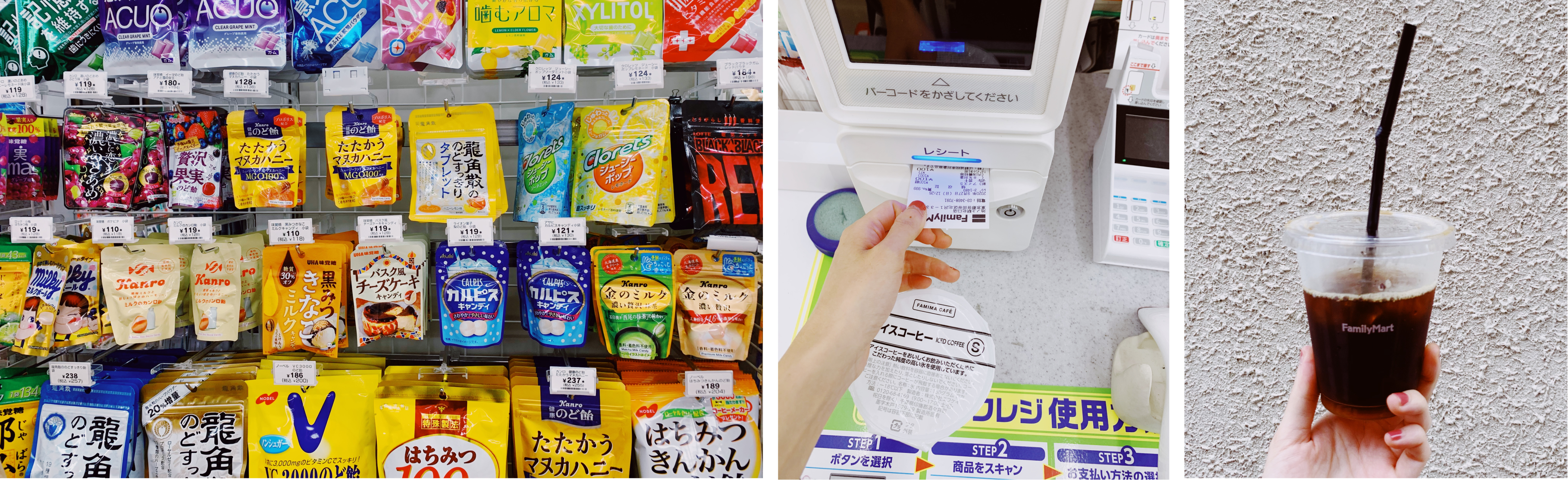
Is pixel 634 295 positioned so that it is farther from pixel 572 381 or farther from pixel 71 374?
pixel 71 374

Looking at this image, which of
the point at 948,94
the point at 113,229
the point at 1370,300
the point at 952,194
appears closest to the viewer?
the point at 1370,300

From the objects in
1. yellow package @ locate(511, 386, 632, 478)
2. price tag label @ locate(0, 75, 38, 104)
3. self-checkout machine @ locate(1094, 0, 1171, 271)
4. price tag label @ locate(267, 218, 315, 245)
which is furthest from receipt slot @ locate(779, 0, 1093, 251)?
price tag label @ locate(0, 75, 38, 104)

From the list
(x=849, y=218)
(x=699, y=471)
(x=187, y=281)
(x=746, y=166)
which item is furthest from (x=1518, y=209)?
(x=187, y=281)

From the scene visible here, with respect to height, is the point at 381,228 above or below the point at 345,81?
below

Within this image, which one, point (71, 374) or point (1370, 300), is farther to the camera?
point (71, 374)

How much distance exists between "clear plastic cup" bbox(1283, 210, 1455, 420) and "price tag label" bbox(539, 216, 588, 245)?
99 centimetres

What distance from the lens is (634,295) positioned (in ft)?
4.40

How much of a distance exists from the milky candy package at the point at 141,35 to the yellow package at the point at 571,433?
2.80 ft

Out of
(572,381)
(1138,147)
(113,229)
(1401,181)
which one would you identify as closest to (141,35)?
(113,229)

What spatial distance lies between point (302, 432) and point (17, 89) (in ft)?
2.54

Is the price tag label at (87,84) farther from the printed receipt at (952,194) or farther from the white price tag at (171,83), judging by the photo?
the printed receipt at (952,194)

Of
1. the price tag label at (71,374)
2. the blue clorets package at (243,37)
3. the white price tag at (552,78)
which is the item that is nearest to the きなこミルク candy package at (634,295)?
the white price tag at (552,78)

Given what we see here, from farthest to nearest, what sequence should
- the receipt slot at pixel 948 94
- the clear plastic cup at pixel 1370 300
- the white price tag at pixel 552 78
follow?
the white price tag at pixel 552 78 → the receipt slot at pixel 948 94 → the clear plastic cup at pixel 1370 300

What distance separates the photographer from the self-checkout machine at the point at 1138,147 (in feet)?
3.71
